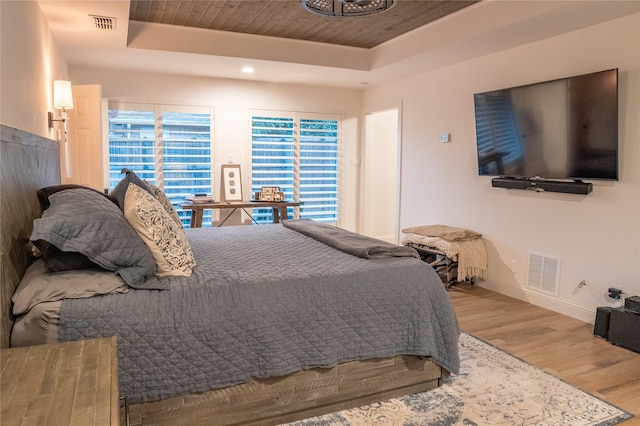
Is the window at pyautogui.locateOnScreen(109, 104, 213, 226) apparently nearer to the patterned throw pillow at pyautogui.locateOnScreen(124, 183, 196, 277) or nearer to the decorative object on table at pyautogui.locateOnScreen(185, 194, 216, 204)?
the decorative object on table at pyautogui.locateOnScreen(185, 194, 216, 204)

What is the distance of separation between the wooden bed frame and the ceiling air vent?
1.41m

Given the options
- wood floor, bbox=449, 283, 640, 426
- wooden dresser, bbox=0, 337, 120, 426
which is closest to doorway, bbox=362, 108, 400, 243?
wood floor, bbox=449, 283, 640, 426

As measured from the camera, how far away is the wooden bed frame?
5.96 feet

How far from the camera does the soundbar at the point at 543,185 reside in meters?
3.54

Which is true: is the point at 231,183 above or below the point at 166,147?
below

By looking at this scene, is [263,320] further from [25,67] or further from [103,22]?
[103,22]

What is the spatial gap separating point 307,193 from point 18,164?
4.59 metres

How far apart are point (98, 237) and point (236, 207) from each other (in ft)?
11.8

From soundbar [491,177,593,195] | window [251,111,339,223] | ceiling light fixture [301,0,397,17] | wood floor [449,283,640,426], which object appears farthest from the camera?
window [251,111,339,223]

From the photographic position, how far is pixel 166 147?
5.59 meters

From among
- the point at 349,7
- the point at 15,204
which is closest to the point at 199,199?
the point at 349,7

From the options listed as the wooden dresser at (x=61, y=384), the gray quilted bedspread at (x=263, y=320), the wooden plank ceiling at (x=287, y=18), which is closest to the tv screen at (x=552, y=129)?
the wooden plank ceiling at (x=287, y=18)

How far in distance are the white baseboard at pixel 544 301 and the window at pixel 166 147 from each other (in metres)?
3.59

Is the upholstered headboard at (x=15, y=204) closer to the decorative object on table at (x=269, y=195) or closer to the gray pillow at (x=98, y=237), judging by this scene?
the gray pillow at (x=98, y=237)
